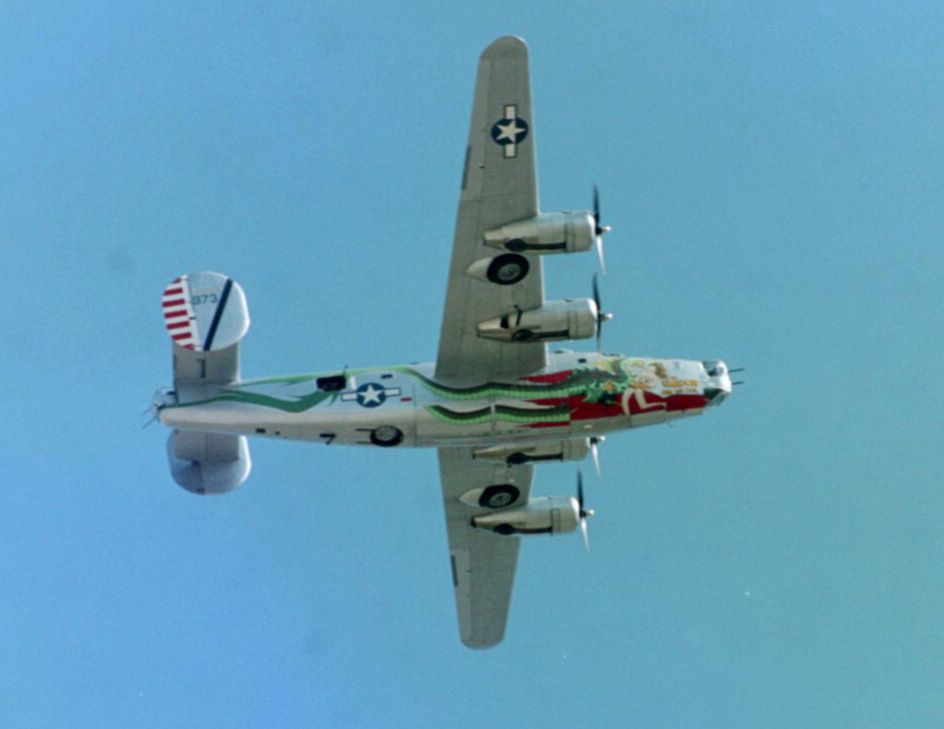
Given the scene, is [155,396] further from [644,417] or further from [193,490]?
[644,417]

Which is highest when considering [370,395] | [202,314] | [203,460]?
[202,314]

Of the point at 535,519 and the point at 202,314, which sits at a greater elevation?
the point at 202,314

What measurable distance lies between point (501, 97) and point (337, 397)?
8.65 m

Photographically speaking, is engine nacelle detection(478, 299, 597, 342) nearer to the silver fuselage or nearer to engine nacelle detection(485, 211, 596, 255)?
the silver fuselage

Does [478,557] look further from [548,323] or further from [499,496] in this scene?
[548,323]

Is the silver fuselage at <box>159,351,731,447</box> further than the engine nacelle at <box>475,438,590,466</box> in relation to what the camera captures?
No

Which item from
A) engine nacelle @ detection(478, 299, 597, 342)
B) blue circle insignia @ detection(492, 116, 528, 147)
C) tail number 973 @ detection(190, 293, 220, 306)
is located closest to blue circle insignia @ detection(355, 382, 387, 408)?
engine nacelle @ detection(478, 299, 597, 342)

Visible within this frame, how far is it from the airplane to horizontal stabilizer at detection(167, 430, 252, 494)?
26 mm

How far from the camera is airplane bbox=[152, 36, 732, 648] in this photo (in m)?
33.5

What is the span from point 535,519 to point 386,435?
647cm

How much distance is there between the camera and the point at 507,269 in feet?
A: 112

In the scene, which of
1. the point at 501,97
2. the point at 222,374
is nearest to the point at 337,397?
the point at 222,374

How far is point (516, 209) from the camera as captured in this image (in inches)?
1318

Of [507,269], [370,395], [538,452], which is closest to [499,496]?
[538,452]
